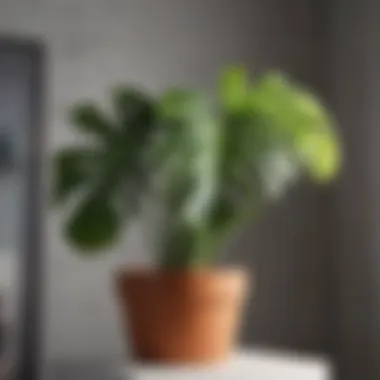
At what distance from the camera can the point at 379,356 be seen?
1804mm

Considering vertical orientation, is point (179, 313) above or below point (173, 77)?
below

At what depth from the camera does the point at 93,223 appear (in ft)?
4.65

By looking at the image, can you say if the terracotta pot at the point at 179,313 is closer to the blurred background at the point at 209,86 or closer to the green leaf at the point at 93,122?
the green leaf at the point at 93,122

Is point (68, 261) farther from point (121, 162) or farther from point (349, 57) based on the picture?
point (349, 57)

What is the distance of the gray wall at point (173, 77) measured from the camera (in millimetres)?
1824

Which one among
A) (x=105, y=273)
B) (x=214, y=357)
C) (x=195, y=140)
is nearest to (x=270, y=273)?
A: (x=105, y=273)

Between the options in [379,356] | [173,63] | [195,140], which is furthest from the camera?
[173,63]

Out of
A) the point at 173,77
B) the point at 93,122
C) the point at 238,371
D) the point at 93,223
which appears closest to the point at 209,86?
the point at 173,77

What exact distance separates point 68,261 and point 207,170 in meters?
0.54

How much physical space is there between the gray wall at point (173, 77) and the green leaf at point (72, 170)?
0.37 metres

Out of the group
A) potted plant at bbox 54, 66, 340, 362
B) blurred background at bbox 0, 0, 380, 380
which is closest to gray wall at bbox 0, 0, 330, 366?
blurred background at bbox 0, 0, 380, 380

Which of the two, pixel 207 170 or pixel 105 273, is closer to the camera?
pixel 207 170

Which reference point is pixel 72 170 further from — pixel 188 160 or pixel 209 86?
pixel 209 86

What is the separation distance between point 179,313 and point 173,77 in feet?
2.20
